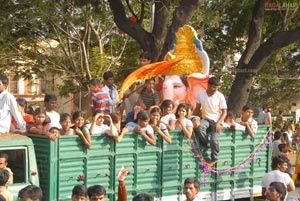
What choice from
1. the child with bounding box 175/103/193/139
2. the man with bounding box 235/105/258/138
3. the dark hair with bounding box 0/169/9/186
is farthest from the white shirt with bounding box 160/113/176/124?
the dark hair with bounding box 0/169/9/186

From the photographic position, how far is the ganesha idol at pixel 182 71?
9.89 m

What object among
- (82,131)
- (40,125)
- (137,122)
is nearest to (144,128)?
(137,122)

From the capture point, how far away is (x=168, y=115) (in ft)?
28.8

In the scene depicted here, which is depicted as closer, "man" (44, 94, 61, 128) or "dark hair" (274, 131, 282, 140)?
"man" (44, 94, 61, 128)

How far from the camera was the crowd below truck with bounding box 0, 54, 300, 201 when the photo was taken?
6.54 m

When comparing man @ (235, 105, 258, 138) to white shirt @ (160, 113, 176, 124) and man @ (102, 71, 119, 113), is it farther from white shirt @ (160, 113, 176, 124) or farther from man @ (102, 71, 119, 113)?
man @ (102, 71, 119, 113)

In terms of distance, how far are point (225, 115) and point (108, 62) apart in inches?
413

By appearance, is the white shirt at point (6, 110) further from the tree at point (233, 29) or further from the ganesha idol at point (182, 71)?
the tree at point (233, 29)

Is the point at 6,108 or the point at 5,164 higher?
the point at 6,108

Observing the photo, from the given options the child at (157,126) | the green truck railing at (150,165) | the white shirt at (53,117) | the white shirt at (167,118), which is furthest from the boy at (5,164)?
the white shirt at (167,118)

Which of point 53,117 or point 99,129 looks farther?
point 53,117

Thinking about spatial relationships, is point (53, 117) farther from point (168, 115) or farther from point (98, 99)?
point (168, 115)

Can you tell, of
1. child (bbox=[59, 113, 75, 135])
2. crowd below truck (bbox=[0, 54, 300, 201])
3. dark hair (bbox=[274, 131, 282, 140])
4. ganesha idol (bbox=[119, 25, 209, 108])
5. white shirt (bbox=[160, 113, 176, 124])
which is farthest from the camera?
dark hair (bbox=[274, 131, 282, 140])

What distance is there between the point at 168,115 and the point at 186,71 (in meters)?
1.91
